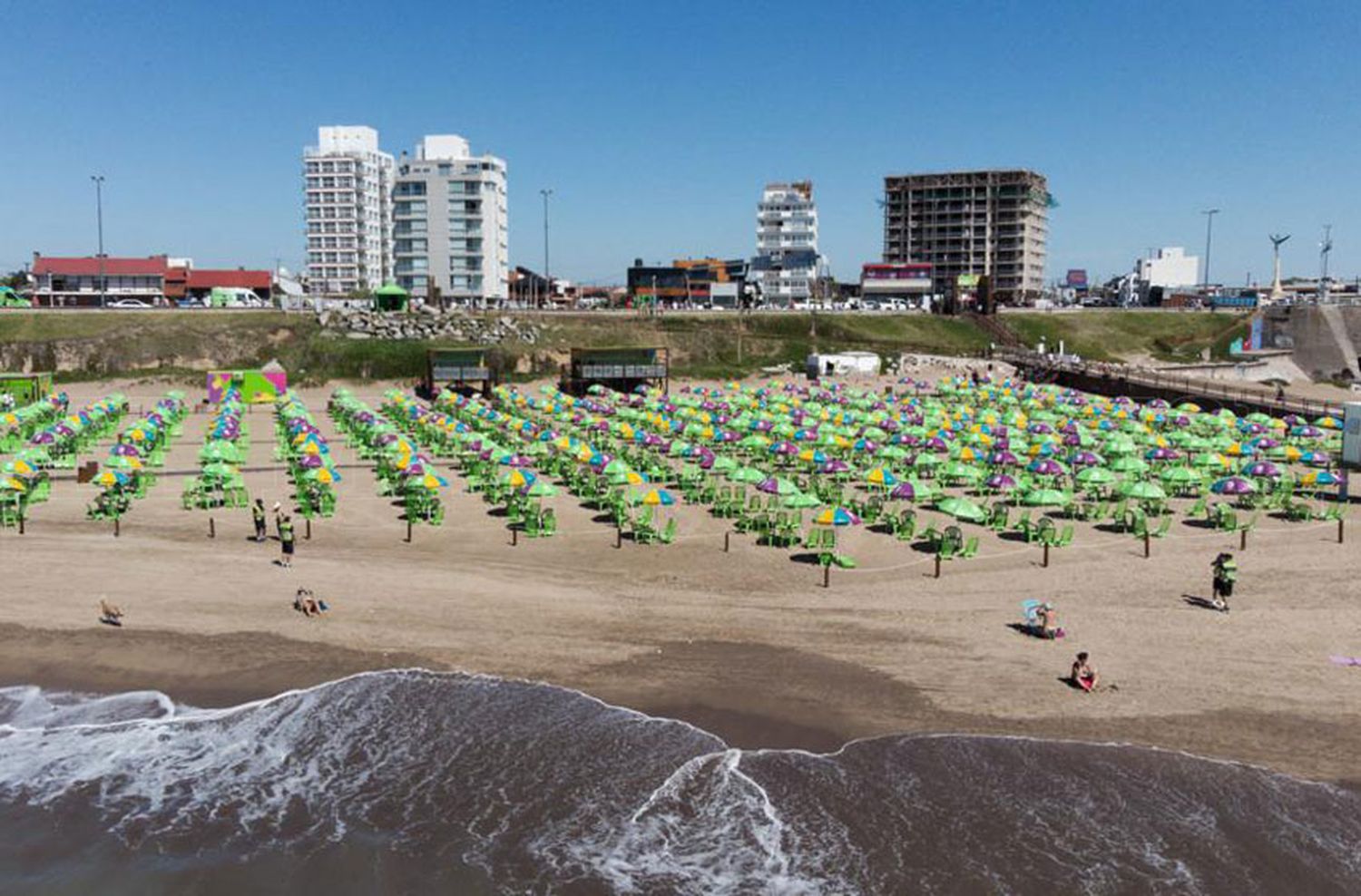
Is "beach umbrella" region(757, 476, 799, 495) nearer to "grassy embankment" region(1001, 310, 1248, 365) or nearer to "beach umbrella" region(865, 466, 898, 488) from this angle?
"beach umbrella" region(865, 466, 898, 488)

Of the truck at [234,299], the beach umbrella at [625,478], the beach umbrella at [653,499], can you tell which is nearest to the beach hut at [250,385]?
the beach umbrella at [625,478]

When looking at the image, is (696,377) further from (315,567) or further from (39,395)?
(315,567)

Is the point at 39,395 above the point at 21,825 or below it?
above

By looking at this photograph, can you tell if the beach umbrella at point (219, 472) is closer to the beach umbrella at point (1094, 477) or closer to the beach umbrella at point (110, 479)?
the beach umbrella at point (110, 479)

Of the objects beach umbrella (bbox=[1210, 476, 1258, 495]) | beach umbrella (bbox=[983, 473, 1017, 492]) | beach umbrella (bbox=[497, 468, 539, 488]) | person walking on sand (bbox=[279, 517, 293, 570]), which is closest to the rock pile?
beach umbrella (bbox=[497, 468, 539, 488])

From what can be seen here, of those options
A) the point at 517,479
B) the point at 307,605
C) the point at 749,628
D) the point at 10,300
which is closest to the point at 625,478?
the point at 517,479

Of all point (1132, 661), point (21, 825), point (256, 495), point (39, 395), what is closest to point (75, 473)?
point (256, 495)

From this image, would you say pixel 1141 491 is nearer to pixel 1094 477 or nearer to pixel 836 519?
pixel 1094 477
